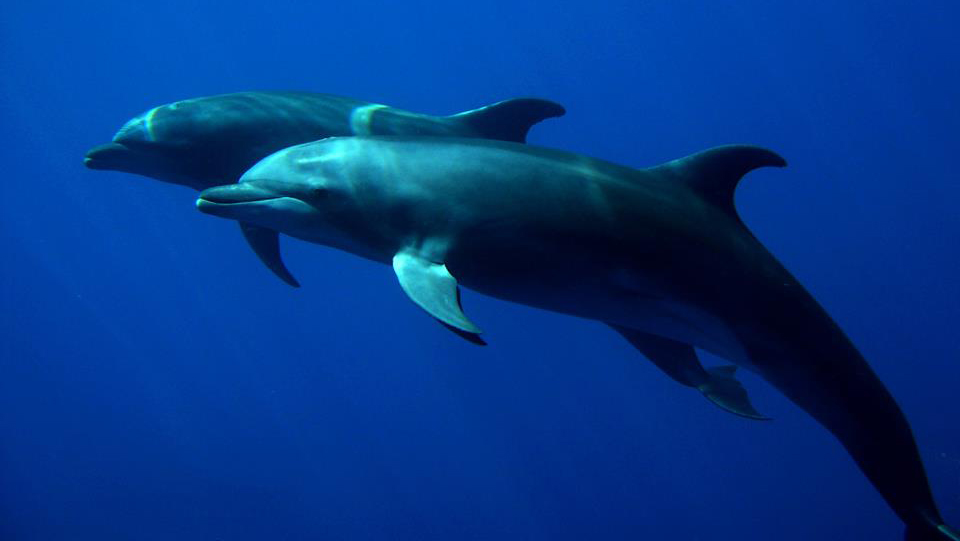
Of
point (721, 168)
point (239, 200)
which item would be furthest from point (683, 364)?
point (239, 200)

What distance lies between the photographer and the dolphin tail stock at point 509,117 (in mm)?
5961

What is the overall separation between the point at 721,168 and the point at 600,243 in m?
1.02

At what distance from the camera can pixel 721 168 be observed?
4.47 meters

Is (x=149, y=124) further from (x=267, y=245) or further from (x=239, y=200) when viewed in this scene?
(x=239, y=200)

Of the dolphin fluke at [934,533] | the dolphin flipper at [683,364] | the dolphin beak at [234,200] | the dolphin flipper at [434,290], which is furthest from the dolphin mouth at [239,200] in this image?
the dolphin fluke at [934,533]

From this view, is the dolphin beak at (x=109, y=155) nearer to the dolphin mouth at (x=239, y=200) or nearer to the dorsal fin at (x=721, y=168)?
the dolphin mouth at (x=239, y=200)

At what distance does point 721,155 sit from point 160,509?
82.8 ft

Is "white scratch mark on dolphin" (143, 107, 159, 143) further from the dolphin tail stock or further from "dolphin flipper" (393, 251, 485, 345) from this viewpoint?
"dolphin flipper" (393, 251, 485, 345)

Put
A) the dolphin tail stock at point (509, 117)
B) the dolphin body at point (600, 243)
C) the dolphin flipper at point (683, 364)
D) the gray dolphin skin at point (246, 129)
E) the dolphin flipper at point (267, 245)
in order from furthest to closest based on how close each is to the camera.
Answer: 1. the dolphin flipper at point (267, 245)
2. the gray dolphin skin at point (246, 129)
3. the dolphin tail stock at point (509, 117)
4. the dolphin flipper at point (683, 364)
5. the dolphin body at point (600, 243)

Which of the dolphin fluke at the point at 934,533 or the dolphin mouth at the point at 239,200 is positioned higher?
the dolphin mouth at the point at 239,200

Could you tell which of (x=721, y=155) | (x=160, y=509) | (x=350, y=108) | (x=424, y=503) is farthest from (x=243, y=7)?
(x=721, y=155)

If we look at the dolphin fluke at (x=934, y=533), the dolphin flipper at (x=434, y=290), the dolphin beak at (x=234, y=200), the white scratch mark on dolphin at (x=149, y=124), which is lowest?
→ the dolphin fluke at (x=934, y=533)

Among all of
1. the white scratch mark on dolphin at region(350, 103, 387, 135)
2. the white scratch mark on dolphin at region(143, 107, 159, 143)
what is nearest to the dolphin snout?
the white scratch mark on dolphin at region(350, 103, 387, 135)

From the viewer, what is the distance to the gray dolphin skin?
20.1ft
